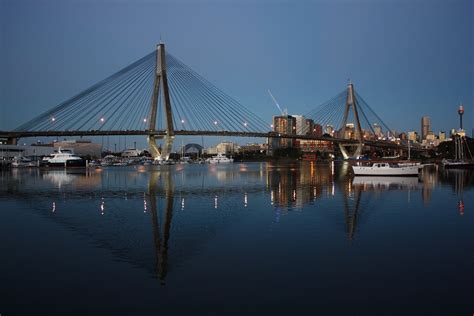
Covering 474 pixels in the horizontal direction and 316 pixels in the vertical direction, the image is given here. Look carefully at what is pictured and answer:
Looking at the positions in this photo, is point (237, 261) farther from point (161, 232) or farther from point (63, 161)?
point (63, 161)

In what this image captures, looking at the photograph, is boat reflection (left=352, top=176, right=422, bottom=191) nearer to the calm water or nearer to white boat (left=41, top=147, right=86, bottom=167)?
the calm water

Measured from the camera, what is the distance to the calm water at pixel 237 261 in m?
7.69

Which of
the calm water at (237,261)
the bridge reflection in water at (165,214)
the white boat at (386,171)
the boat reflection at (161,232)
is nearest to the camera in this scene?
the calm water at (237,261)

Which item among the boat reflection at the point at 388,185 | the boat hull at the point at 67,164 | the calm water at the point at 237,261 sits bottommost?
the boat reflection at the point at 388,185

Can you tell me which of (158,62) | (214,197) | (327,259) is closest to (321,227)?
(327,259)

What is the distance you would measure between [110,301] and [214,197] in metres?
16.9

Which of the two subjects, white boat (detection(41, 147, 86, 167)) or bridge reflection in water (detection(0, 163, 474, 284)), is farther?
white boat (detection(41, 147, 86, 167))

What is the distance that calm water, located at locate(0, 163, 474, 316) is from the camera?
25.2 ft

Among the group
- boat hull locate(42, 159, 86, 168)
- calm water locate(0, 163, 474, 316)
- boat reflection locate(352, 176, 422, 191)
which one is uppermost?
boat hull locate(42, 159, 86, 168)

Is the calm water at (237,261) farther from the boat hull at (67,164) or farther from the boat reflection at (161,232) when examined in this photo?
Result: the boat hull at (67,164)

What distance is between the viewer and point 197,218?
16719mm

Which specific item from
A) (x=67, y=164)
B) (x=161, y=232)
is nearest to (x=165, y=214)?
(x=161, y=232)

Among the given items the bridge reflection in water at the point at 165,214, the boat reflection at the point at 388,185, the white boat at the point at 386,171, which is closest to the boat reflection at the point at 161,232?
the bridge reflection in water at the point at 165,214

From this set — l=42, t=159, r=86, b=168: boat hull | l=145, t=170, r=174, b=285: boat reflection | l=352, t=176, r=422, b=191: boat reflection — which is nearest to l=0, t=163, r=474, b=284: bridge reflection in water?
l=145, t=170, r=174, b=285: boat reflection
